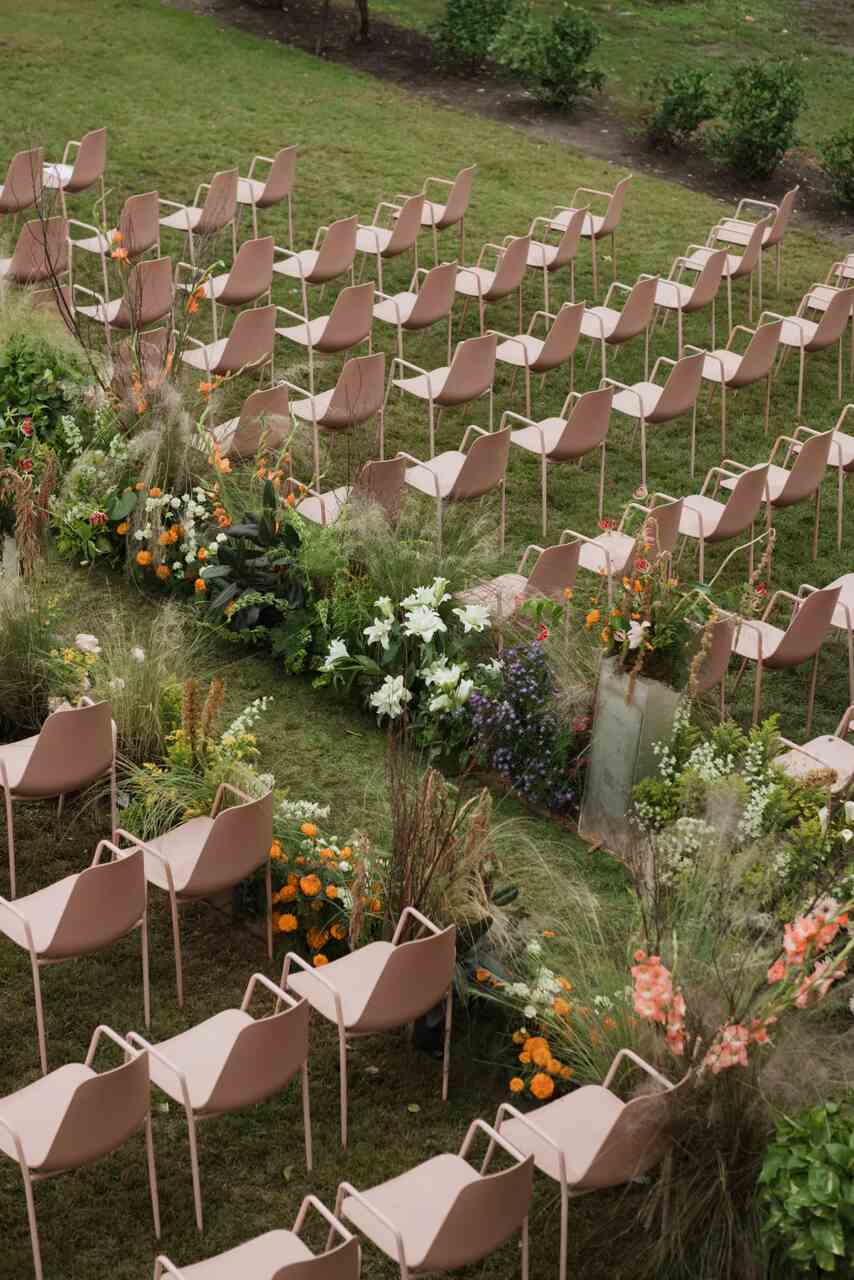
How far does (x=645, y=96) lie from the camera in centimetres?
1580

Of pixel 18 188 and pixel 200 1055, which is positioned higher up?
pixel 18 188

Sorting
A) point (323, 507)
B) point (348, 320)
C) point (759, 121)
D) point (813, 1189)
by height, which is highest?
point (759, 121)

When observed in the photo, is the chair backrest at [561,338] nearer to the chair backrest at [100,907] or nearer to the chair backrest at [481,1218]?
the chair backrest at [100,907]

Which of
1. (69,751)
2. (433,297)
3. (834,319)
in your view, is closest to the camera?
(69,751)

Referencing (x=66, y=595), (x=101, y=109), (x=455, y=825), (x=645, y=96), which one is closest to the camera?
(x=455, y=825)

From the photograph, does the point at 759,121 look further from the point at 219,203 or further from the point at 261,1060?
the point at 261,1060

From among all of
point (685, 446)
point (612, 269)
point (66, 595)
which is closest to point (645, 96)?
point (612, 269)

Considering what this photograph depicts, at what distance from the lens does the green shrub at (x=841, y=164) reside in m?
13.4

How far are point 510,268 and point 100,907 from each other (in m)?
6.01

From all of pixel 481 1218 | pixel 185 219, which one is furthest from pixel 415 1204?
pixel 185 219

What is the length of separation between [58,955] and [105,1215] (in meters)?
0.79

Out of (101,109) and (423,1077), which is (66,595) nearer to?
(423,1077)

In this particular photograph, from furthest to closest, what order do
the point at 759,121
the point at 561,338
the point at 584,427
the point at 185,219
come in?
the point at 759,121 < the point at 185,219 < the point at 561,338 < the point at 584,427

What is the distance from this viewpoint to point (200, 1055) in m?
4.77
